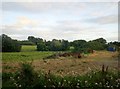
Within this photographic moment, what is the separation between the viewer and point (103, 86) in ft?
23.4

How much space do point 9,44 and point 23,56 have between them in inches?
23.3

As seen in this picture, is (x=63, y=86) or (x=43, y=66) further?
(x=43, y=66)

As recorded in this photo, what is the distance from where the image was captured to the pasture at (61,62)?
8.03 meters

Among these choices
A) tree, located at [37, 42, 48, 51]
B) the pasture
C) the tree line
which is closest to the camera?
the pasture

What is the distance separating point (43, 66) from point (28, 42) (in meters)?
0.96

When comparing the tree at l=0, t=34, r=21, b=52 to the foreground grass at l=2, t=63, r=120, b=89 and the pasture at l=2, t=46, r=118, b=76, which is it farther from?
the foreground grass at l=2, t=63, r=120, b=89

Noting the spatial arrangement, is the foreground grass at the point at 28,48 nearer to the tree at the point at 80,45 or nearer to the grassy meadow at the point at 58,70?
the grassy meadow at the point at 58,70

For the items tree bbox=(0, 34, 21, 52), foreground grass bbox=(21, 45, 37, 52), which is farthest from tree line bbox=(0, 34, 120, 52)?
foreground grass bbox=(21, 45, 37, 52)

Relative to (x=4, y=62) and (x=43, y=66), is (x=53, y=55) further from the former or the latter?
(x=4, y=62)

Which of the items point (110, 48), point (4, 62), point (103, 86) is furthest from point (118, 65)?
point (4, 62)

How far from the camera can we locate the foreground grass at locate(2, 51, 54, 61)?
848 cm

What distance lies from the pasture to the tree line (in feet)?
0.60

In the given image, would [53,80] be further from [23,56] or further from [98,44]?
[98,44]

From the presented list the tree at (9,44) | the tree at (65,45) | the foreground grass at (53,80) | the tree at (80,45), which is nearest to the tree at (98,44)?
the tree at (80,45)
